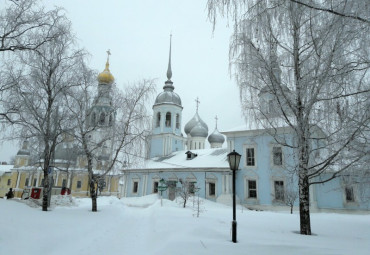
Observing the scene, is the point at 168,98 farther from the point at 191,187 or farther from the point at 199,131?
the point at 191,187

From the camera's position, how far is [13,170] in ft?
154

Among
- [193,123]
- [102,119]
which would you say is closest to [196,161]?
[102,119]

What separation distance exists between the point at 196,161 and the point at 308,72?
22.1m

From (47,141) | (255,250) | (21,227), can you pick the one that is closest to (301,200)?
(255,250)

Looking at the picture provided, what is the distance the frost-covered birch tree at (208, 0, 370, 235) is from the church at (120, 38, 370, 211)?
19.3ft

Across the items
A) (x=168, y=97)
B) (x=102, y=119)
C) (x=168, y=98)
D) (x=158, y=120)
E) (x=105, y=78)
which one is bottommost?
(x=102, y=119)

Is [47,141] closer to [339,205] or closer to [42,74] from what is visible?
[42,74]

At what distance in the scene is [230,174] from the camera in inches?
944

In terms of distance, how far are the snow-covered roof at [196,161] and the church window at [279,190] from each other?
489 cm

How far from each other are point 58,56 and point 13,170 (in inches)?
1761

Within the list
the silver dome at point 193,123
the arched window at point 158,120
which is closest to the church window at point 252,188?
the arched window at point 158,120

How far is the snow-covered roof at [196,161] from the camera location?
26297 millimetres

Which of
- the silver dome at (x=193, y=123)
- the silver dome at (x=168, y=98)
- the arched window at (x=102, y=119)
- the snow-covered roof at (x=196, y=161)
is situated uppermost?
the silver dome at (x=168, y=98)

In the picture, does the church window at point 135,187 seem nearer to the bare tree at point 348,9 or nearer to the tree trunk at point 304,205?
the tree trunk at point 304,205
